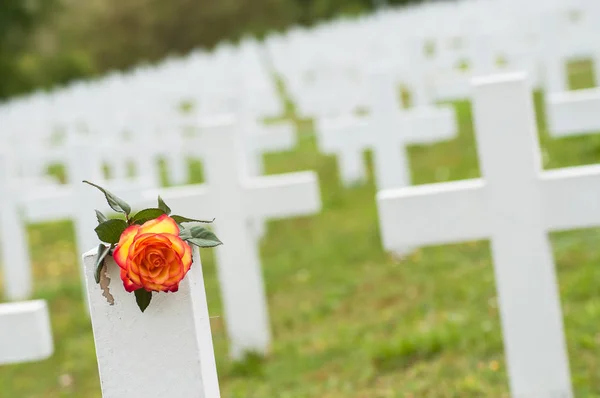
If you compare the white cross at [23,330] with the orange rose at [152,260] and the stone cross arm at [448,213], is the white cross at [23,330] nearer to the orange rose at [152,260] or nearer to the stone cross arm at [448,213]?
the orange rose at [152,260]

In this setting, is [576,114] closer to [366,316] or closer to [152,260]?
[366,316]

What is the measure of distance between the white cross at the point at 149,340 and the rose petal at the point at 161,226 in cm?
11

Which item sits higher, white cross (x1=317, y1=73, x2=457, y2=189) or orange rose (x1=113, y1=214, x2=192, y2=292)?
white cross (x1=317, y1=73, x2=457, y2=189)

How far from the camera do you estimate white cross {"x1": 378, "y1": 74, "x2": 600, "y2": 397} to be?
3189 mm

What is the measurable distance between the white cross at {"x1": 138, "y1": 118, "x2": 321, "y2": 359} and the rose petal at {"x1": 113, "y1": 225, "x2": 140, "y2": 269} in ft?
8.05

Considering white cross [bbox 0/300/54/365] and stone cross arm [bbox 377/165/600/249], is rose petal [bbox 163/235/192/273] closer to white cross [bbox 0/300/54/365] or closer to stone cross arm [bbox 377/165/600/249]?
white cross [bbox 0/300/54/365]

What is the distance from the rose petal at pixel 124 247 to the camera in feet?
6.42

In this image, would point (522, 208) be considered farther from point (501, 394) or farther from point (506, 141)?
point (501, 394)

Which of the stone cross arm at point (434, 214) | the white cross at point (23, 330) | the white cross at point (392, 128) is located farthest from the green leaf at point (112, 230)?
the white cross at point (392, 128)

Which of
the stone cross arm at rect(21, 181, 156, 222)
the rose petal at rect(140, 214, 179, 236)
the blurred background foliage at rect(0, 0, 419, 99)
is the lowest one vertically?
the rose petal at rect(140, 214, 179, 236)

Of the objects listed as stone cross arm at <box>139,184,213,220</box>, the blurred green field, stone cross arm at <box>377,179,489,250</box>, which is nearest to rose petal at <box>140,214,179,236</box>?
stone cross arm at <box>377,179,489,250</box>

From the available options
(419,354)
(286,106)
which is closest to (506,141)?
(419,354)

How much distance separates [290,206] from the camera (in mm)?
4430

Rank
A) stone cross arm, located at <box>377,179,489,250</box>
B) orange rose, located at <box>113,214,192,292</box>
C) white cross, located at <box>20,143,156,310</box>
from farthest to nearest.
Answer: white cross, located at <box>20,143,156,310</box>
stone cross arm, located at <box>377,179,489,250</box>
orange rose, located at <box>113,214,192,292</box>
